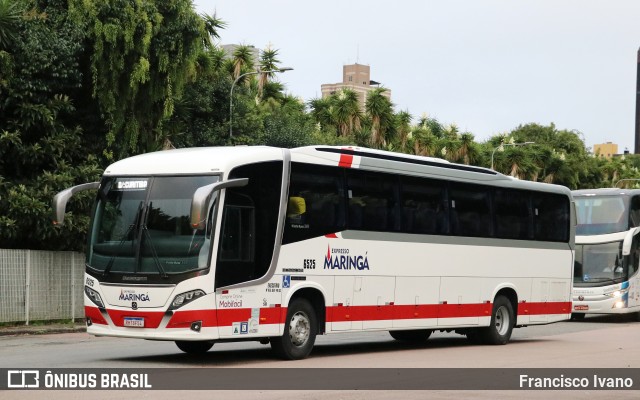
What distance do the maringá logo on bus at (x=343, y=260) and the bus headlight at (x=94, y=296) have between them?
3776mm

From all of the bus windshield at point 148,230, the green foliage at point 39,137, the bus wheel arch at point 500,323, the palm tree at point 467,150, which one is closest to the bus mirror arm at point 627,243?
the bus wheel arch at point 500,323

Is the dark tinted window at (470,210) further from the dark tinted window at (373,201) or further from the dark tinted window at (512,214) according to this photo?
the dark tinted window at (373,201)

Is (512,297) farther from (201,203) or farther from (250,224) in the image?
(201,203)

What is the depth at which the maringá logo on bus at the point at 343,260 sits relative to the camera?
18922mm

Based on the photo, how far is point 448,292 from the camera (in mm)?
22141

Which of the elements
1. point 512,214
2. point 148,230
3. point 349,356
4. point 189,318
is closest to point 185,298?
point 189,318

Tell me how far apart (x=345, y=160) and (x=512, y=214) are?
597 cm

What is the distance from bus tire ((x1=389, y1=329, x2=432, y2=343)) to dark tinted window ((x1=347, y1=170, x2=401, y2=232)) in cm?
396

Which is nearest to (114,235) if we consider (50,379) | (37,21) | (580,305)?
(50,379)

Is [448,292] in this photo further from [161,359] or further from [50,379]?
[50,379]

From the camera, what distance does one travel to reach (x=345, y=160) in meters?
19.4

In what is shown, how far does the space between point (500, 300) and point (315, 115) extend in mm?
43579

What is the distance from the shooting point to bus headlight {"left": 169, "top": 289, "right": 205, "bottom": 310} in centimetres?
1656

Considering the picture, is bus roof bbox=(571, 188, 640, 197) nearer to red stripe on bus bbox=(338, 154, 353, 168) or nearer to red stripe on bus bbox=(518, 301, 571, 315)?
red stripe on bus bbox=(518, 301, 571, 315)
